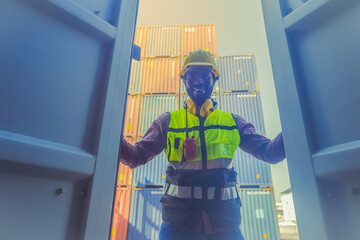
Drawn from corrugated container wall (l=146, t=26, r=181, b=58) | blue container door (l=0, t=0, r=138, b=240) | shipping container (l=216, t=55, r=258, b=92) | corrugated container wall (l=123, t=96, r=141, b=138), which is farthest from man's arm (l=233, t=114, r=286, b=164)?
corrugated container wall (l=146, t=26, r=181, b=58)

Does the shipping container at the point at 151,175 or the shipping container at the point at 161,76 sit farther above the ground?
the shipping container at the point at 161,76

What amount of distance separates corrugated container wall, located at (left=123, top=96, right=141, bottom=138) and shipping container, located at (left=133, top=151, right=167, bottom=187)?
1381 millimetres

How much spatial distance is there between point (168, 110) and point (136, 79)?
209 centimetres

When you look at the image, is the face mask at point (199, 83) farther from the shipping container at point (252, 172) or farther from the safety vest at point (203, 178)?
the shipping container at point (252, 172)

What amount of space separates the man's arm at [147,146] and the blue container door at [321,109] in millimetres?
1388

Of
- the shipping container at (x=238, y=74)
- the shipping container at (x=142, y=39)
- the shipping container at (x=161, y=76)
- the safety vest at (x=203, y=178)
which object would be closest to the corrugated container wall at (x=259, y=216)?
the shipping container at (x=238, y=74)

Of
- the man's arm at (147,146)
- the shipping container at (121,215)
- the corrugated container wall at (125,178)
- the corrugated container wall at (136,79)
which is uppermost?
the corrugated container wall at (136,79)

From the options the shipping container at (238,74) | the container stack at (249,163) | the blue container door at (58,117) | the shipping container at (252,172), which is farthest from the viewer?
the shipping container at (238,74)

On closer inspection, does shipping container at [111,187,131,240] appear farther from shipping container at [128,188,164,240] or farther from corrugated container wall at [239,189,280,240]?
corrugated container wall at [239,189,280,240]

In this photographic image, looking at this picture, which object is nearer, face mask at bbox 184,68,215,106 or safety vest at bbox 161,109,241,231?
safety vest at bbox 161,109,241,231

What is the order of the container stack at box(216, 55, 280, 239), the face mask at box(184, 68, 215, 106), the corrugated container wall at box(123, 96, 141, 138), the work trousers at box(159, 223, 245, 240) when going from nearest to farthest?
the work trousers at box(159, 223, 245, 240)
the face mask at box(184, 68, 215, 106)
the container stack at box(216, 55, 280, 239)
the corrugated container wall at box(123, 96, 141, 138)

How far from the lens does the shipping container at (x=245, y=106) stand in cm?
875

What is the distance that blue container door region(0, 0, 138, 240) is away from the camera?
3.09 ft

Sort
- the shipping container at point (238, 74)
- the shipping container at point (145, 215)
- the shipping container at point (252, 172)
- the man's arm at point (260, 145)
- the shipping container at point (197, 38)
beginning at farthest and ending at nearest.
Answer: the shipping container at point (197, 38), the shipping container at point (238, 74), the shipping container at point (252, 172), the shipping container at point (145, 215), the man's arm at point (260, 145)
